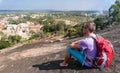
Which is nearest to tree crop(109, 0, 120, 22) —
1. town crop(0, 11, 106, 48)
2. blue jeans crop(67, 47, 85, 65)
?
town crop(0, 11, 106, 48)

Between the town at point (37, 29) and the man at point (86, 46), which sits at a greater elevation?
the man at point (86, 46)

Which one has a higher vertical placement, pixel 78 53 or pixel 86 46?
pixel 86 46

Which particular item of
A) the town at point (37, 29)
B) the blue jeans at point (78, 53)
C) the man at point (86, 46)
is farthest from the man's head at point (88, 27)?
the town at point (37, 29)

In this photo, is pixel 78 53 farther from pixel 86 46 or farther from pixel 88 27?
pixel 88 27

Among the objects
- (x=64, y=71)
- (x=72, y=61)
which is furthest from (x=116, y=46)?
(x=64, y=71)

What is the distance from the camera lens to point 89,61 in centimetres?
641

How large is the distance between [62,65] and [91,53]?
109 centimetres

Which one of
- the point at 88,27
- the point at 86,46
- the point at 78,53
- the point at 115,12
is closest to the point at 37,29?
the point at 115,12

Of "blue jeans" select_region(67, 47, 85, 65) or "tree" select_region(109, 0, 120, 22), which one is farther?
"tree" select_region(109, 0, 120, 22)

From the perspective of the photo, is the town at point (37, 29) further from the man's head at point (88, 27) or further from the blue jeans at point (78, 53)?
the man's head at point (88, 27)

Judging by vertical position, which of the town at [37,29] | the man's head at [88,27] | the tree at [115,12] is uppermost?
the man's head at [88,27]

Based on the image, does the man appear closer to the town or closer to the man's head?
the man's head

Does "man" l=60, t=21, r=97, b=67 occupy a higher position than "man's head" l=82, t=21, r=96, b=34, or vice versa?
"man's head" l=82, t=21, r=96, b=34

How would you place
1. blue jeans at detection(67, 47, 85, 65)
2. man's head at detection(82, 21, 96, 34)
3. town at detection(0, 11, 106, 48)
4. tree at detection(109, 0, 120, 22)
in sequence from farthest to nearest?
town at detection(0, 11, 106, 48)
tree at detection(109, 0, 120, 22)
blue jeans at detection(67, 47, 85, 65)
man's head at detection(82, 21, 96, 34)
